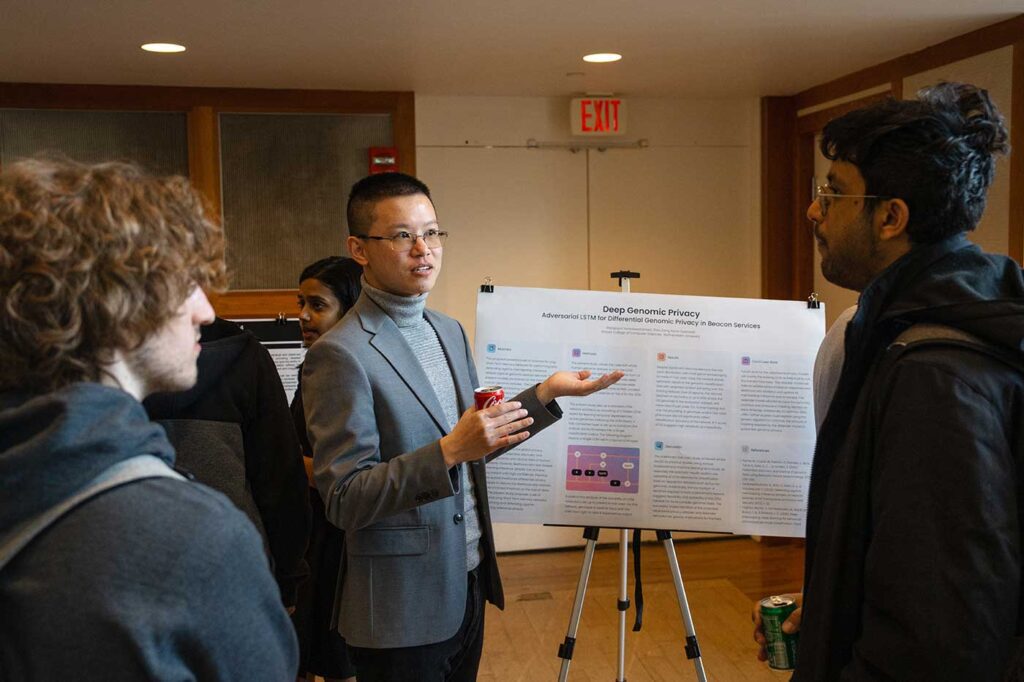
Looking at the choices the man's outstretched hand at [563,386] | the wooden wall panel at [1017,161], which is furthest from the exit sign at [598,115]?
the man's outstretched hand at [563,386]

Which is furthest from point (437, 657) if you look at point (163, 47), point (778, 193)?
point (778, 193)

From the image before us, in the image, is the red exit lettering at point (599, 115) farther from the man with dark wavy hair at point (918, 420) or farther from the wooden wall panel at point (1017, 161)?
the man with dark wavy hair at point (918, 420)

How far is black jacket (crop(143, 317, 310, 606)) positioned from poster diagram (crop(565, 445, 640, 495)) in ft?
2.52

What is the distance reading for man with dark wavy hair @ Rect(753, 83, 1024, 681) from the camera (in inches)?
47.5

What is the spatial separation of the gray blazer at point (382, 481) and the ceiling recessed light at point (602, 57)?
7.53 ft

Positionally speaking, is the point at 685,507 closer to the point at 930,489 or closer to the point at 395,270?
the point at 395,270

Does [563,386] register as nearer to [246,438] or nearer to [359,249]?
[359,249]

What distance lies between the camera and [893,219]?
144cm

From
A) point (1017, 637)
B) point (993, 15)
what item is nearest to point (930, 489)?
point (1017, 637)

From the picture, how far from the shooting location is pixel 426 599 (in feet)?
6.33

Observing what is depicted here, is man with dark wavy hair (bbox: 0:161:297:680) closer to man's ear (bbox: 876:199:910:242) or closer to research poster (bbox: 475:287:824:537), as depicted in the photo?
man's ear (bbox: 876:199:910:242)

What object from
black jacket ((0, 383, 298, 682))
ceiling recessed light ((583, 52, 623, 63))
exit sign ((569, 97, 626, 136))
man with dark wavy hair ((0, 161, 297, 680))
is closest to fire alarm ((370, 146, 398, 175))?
exit sign ((569, 97, 626, 136))

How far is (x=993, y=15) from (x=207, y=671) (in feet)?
11.6

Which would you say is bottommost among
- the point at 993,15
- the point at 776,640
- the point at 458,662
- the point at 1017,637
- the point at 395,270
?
the point at 458,662
